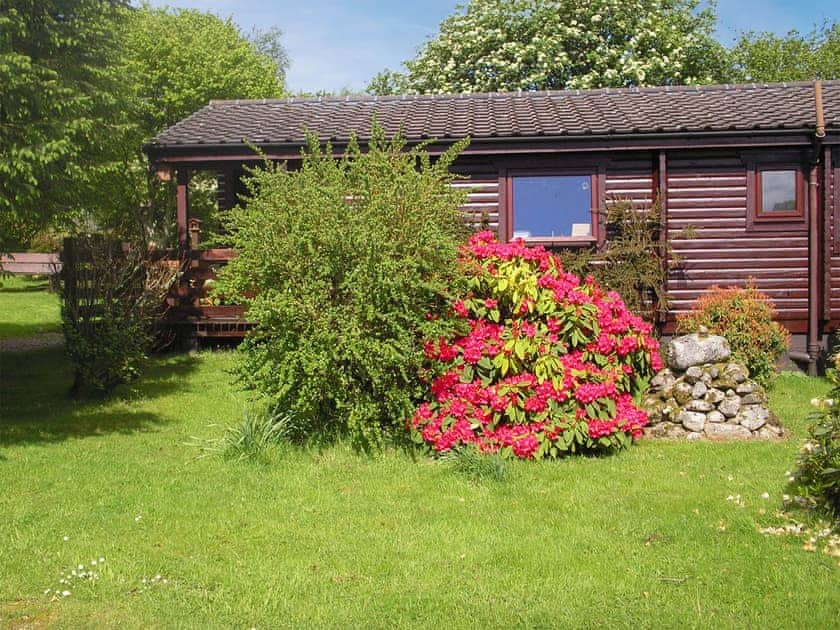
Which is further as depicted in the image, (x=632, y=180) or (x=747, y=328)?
(x=632, y=180)

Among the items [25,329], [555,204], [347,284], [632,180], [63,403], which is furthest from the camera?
[25,329]

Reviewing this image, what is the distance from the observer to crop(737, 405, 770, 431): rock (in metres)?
8.25

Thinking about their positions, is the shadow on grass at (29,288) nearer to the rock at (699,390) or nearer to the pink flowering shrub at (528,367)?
the pink flowering shrub at (528,367)

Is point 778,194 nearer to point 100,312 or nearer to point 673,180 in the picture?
point 673,180

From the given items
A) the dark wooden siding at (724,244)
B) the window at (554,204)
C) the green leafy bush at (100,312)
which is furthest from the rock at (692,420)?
the green leafy bush at (100,312)

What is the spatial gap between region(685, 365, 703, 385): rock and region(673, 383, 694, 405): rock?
51 millimetres

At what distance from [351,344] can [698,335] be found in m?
3.81

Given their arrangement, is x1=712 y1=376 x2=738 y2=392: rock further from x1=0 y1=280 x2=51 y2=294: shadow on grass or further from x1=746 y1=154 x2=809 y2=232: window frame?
x1=0 y1=280 x2=51 y2=294: shadow on grass

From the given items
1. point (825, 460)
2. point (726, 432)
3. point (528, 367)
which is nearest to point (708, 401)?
point (726, 432)

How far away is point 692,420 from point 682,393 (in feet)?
0.98

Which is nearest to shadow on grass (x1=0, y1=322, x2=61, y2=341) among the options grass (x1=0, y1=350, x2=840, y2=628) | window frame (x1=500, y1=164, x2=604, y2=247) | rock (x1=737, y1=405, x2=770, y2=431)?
window frame (x1=500, y1=164, x2=604, y2=247)

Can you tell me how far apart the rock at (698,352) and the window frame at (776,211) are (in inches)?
198

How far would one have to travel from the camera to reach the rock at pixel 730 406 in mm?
8344

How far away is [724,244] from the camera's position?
42.4ft
